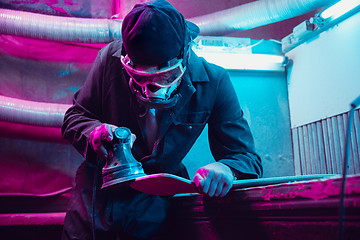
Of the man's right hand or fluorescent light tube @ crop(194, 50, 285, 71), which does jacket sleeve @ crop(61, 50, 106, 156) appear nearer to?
the man's right hand

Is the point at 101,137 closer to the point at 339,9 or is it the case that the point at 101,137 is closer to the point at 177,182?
the point at 177,182

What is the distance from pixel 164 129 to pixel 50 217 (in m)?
1.08

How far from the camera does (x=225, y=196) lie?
1.23 m

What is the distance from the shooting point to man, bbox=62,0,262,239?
1.37 m

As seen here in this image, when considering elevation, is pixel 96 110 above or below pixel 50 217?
above

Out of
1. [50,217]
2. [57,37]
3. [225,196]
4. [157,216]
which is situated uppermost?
[57,37]

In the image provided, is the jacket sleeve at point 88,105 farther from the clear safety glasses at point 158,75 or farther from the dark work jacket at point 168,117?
the clear safety glasses at point 158,75

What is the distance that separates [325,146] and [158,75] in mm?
1277

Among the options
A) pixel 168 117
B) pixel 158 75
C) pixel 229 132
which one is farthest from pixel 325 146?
pixel 158 75

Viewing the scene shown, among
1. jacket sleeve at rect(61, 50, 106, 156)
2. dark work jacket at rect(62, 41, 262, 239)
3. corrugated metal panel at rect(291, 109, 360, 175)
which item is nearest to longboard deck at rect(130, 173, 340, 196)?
dark work jacket at rect(62, 41, 262, 239)

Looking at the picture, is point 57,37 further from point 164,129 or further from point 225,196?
point 225,196

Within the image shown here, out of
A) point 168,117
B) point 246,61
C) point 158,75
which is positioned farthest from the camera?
point 246,61

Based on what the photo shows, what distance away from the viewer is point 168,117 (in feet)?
5.30

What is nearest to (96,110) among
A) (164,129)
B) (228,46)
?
(164,129)
